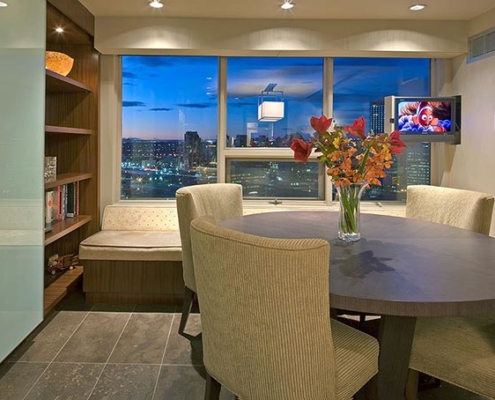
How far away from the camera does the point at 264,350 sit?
1.20 meters

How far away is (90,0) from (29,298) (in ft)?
7.35

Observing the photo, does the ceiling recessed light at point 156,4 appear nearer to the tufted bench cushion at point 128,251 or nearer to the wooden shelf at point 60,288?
the tufted bench cushion at point 128,251

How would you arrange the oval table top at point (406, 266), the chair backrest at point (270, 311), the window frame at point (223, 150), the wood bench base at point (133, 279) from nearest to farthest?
1. the chair backrest at point (270, 311)
2. the oval table top at point (406, 266)
3. the wood bench base at point (133, 279)
4. the window frame at point (223, 150)

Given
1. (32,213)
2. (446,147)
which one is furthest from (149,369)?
(446,147)

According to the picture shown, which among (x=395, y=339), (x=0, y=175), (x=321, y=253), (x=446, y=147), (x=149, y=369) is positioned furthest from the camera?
(x=446, y=147)

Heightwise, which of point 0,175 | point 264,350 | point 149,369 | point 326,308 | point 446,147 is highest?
point 446,147

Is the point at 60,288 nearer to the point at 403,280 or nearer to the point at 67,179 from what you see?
the point at 67,179

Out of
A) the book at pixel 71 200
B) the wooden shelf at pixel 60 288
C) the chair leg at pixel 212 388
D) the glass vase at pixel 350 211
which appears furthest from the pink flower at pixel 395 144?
the book at pixel 71 200

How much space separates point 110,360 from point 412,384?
168 centimetres

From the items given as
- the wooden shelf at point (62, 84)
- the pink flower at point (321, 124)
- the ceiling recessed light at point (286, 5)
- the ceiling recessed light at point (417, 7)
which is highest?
the ceiling recessed light at point (417, 7)

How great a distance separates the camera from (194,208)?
2463 millimetres

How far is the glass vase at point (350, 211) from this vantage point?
1979mm

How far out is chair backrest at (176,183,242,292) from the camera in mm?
2436

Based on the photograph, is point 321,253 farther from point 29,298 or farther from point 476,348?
point 29,298
